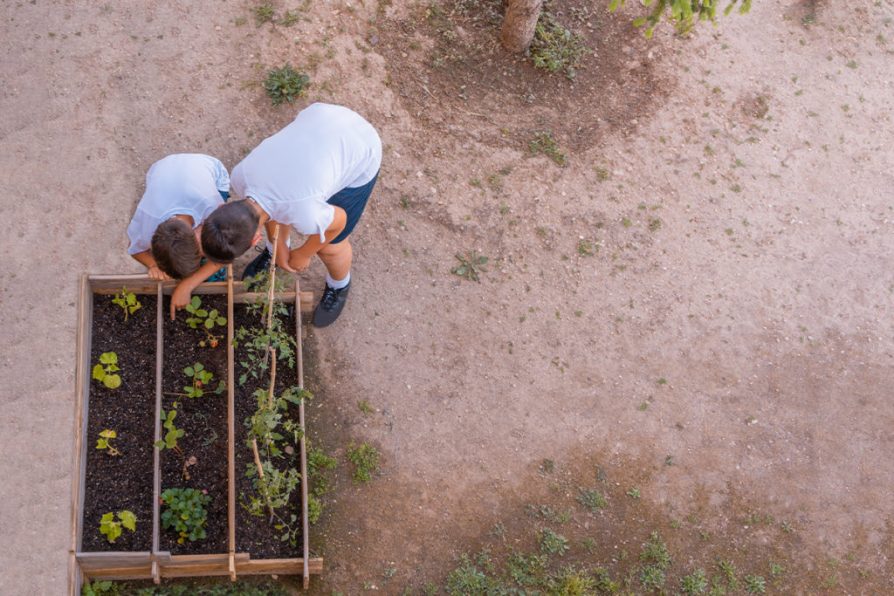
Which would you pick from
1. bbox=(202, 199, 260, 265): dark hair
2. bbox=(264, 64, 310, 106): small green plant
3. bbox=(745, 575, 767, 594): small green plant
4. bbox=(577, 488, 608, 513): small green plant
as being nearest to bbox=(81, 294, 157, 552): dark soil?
bbox=(202, 199, 260, 265): dark hair

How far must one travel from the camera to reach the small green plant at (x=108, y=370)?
4293 mm

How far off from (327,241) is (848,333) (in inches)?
154

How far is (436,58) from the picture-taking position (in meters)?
6.16

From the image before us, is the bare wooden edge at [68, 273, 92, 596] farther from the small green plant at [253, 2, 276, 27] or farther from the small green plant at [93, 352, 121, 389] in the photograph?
the small green plant at [253, 2, 276, 27]

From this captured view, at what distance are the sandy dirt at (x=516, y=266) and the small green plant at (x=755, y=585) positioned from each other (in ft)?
0.87

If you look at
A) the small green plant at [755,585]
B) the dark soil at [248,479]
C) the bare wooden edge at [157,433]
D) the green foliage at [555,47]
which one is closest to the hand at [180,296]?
the bare wooden edge at [157,433]

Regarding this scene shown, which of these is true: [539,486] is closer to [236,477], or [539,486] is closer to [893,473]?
[236,477]

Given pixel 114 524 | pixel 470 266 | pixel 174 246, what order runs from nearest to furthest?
Answer: pixel 174 246, pixel 114 524, pixel 470 266

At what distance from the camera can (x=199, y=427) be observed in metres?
4.38

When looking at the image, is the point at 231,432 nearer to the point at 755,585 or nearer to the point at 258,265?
the point at 258,265

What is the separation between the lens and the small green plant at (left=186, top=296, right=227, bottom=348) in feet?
→ 14.8

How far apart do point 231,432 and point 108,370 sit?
86cm

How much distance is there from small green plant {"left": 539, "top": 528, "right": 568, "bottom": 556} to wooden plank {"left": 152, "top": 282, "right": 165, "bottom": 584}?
215cm

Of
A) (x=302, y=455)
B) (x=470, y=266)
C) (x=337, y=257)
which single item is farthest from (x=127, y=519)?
(x=470, y=266)
